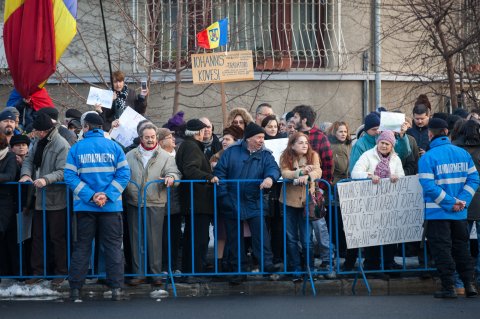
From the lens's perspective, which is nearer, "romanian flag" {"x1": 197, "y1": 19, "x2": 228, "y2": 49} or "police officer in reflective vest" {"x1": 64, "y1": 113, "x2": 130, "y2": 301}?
"police officer in reflective vest" {"x1": 64, "y1": 113, "x2": 130, "y2": 301}

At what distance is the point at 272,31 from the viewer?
719 inches

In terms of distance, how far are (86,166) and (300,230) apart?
2598mm

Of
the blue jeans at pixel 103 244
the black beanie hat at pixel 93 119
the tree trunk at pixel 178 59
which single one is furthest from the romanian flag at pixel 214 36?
the blue jeans at pixel 103 244

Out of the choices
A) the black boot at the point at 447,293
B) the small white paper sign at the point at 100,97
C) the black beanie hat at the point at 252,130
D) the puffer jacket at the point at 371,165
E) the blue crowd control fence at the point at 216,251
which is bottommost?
the black boot at the point at 447,293

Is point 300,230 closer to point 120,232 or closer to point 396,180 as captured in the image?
point 396,180

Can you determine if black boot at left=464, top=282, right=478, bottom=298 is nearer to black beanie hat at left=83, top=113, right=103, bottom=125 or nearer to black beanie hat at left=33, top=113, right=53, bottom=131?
black beanie hat at left=83, top=113, right=103, bottom=125

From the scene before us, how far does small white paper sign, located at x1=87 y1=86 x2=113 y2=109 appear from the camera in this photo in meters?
13.8

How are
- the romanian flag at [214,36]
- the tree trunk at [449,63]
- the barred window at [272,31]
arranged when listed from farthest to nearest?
the barred window at [272,31]
the tree trunk at [449,63]
the romanian flag at [214,36]

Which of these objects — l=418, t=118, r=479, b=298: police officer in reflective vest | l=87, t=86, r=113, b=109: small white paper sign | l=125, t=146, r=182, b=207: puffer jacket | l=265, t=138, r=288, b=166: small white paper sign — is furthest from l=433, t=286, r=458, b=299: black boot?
l=87, t=86, r=113, b=109: small white paper sign

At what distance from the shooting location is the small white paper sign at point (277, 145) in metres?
13.2

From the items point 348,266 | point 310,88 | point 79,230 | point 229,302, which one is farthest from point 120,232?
point 310,88

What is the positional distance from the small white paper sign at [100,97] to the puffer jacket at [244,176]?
2103 millimetres

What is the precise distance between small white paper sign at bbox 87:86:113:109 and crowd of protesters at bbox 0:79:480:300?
3.22ft

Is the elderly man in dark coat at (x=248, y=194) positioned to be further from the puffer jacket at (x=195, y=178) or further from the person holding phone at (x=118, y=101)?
the person holding phone at (x=118, y=101)
